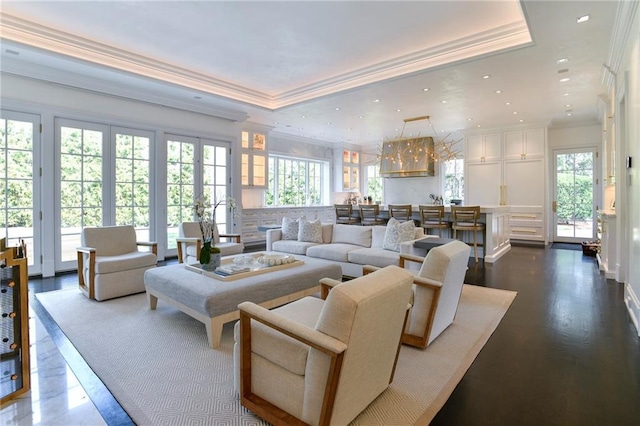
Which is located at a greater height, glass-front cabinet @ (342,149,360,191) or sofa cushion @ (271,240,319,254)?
glass-front cabinet @ (342,149,360,191)

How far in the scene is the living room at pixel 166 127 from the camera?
363cm

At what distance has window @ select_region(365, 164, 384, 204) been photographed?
11734 millimetres

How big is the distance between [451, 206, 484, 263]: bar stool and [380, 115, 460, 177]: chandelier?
3.80 meters

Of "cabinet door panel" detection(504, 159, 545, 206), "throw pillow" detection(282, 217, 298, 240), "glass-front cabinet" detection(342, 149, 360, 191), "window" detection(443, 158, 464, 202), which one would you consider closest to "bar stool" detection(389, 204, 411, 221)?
"throw pillow" detection(282, 217, 298, 240)

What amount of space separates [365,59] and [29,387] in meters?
5.18

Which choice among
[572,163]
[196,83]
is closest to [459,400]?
[196,83]

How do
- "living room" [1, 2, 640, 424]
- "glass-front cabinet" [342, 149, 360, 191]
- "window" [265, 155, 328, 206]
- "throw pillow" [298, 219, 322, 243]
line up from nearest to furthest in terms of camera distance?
"living room" [1, 2, 640, 424]
"throw pillow" [298, 219, 322, 243]
"window" [265, 155, 328, 206]
"glass-front cabinet" [342, 149, 360, 191]

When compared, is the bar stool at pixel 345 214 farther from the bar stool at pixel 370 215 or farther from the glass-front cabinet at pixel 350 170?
the glass-front cabinet at pixel 350 170

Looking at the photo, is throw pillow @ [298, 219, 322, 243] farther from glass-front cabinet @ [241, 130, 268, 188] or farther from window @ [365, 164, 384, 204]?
window @ [365, 164, 384, 204]

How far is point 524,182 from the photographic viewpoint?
27.3ft

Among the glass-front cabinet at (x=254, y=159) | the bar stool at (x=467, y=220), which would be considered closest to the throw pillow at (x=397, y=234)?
the bar stool at (x=467, y=220)

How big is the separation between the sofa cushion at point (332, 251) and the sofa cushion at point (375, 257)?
0.11m

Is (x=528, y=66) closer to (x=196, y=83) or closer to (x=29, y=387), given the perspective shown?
(x=196, y=83)

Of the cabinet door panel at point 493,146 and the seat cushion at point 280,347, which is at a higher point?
the cabinet door panel at point 493,146
